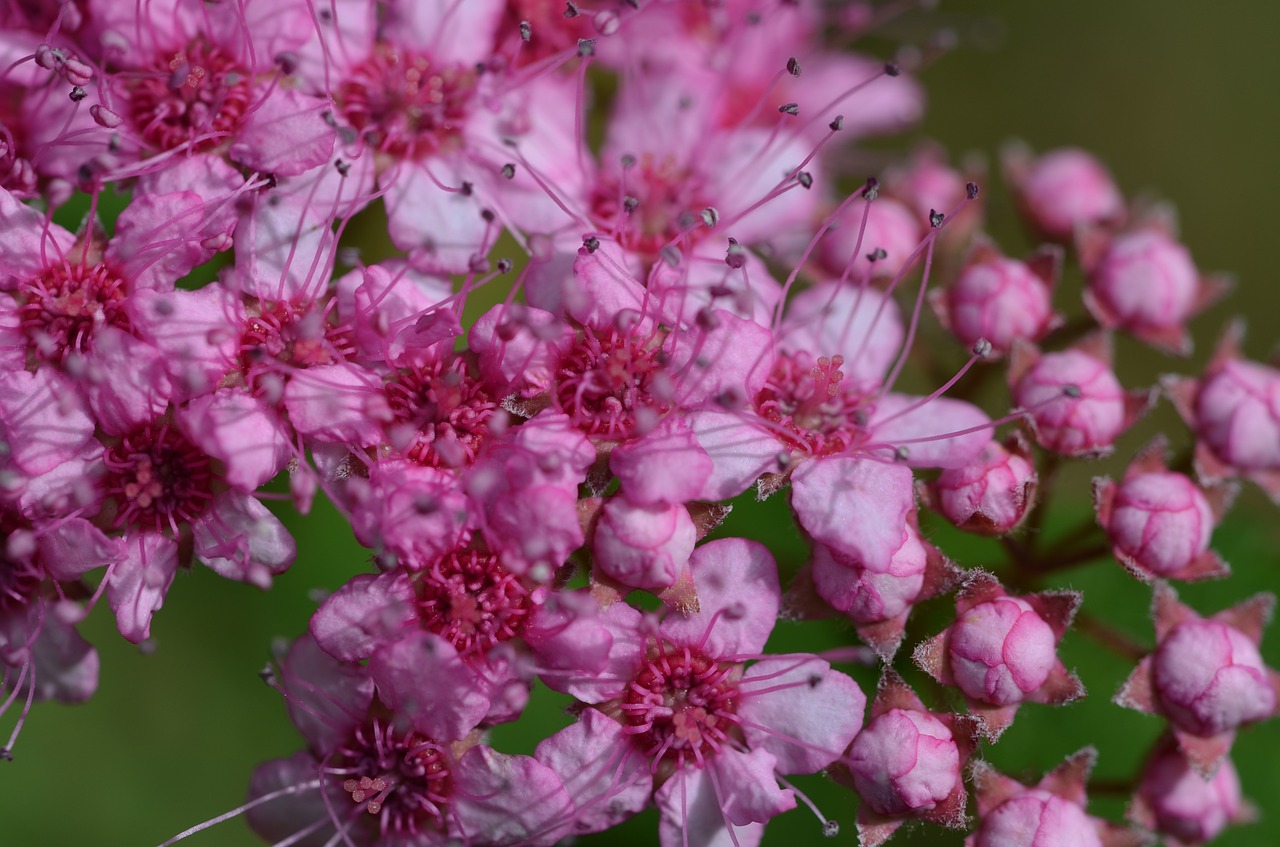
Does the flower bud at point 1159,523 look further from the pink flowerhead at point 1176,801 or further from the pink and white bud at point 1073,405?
the pink flowerhead at point 1176,801

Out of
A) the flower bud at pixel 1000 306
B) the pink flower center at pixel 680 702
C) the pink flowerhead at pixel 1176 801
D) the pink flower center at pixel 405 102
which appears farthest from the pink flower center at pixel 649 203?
the pink flowerhead at pixel 1176 801

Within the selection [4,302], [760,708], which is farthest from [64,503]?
[760,708]

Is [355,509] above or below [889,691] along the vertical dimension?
above

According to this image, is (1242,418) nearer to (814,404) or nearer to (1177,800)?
(1177,800)

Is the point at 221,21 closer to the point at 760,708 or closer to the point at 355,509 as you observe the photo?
the point at 355,509

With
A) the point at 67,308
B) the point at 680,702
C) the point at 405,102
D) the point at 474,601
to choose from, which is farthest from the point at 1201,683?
the point at 67,308

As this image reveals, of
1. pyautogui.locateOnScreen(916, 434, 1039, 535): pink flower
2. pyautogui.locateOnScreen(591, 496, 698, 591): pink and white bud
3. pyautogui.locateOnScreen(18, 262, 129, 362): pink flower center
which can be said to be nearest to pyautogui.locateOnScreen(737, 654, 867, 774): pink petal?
pyautogui.locateOnScreen(591, 496, 698, 591): pink and white bud
